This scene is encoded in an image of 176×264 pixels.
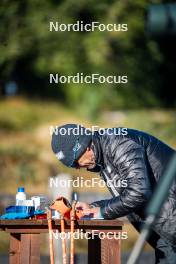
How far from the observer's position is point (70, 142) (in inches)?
239

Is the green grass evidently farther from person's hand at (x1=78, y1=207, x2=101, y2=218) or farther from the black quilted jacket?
the black quilted jacket

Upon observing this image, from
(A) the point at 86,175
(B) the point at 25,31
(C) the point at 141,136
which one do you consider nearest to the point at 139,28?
(B) the point at 25,31

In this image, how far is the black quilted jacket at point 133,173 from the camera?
5934 mm

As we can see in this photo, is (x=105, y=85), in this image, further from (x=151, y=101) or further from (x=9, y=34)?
(x=9, y=34)

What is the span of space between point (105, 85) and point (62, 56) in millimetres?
1732

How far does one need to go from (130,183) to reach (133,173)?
70 millimetres

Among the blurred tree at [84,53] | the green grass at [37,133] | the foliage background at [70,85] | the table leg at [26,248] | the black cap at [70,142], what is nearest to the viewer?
the black cap at [70,142]

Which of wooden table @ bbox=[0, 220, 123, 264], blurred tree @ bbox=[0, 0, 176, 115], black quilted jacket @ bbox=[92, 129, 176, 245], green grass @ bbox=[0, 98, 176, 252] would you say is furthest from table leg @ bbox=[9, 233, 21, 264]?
blurred tree @ bbox=[0, 0, 176, 115]

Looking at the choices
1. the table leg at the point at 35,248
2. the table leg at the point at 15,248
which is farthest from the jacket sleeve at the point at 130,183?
the table leg at the point at 15,248

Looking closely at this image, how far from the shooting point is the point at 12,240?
6340 millimetres

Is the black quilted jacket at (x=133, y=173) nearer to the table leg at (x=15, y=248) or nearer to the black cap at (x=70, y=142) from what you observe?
the black cap at (x=70, y=142)

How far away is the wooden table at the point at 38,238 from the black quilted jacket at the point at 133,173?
0.10 metres

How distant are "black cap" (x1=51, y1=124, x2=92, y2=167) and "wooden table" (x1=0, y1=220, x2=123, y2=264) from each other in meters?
0.44

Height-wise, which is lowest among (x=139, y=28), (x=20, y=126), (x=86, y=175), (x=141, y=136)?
(x=141, y=136)
